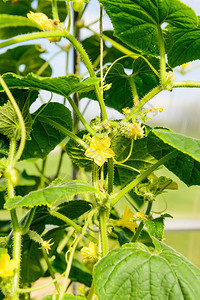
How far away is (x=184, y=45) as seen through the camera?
59 centimetres

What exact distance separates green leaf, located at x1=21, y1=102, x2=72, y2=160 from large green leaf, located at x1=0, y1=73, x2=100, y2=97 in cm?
12

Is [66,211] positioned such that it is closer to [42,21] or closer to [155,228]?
[155,228]

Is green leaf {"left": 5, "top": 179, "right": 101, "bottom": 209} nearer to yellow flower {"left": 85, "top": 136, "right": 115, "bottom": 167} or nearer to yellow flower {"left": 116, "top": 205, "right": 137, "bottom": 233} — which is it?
yellow flower {"left": 85, "top": 136, "right": 115, "bottom": 167}

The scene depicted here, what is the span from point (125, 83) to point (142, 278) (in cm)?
41

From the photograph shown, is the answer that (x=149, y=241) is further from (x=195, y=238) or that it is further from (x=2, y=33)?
(x=195, y=238)

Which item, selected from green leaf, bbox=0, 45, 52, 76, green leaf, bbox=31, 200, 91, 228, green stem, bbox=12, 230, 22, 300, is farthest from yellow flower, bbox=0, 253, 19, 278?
green leaf, bbox=0, 45, 52, 76

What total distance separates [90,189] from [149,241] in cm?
38

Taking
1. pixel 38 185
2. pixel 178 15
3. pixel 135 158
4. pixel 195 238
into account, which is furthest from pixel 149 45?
pixel 195 238

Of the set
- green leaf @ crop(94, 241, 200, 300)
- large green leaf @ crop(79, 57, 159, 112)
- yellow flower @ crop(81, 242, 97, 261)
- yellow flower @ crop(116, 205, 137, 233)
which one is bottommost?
green leaf @ crop(94, 241, 200, 300)

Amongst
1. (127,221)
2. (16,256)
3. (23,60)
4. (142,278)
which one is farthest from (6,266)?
(23,60)

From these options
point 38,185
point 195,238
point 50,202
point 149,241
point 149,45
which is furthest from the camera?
point 195,238

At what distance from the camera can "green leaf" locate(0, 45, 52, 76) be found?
0.97m

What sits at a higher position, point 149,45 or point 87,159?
point 149,45

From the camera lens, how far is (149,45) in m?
0.55
